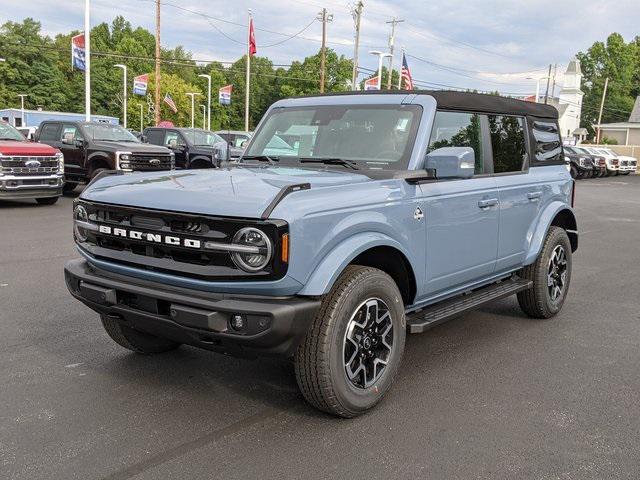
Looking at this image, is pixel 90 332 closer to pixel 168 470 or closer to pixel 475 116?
pixel 168 470

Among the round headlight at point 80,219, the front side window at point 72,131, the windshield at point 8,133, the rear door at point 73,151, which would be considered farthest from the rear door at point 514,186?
→ the front side window at point 72,131

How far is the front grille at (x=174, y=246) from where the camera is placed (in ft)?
10.3

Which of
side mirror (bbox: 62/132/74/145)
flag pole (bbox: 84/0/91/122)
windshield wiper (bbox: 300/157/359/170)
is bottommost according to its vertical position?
windshield wiper (bbox: 300/157/359/170)

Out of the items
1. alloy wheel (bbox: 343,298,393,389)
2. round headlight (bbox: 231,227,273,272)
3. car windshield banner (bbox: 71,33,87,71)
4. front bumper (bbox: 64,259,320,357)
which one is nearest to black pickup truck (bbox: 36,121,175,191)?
car windshield banner (bbox: 71,33,87,71)

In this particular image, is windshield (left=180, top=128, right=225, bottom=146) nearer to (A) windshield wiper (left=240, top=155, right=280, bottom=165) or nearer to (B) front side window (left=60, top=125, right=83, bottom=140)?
(B) front side window (left=60, top=125, right=83, bottom=140)

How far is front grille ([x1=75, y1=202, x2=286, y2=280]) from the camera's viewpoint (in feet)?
10.3

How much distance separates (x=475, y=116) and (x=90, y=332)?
3554mm

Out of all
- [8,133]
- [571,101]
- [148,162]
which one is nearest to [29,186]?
[8,133]

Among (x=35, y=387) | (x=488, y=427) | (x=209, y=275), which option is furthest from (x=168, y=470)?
(x=488, y=427)

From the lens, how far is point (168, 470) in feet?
9.76

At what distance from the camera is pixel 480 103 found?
194 inches

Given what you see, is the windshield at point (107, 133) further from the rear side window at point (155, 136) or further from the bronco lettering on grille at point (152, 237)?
the bronco lettering on grille at point (152, 237)

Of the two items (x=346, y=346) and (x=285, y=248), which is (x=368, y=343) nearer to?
(x=346, y=346)

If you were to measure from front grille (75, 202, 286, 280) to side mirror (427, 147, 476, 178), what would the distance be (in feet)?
4.66
